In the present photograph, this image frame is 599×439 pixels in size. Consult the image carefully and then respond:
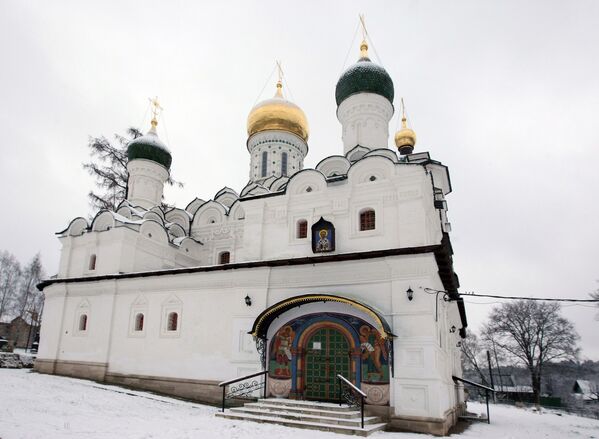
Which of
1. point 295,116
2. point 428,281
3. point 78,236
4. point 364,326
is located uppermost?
point 295,116

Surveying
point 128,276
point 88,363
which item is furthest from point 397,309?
point 88,363

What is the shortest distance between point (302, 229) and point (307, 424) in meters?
5.19

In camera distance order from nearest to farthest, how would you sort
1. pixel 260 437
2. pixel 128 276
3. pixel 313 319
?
pixel 260 437
pixel 313 319
pixel 128 276

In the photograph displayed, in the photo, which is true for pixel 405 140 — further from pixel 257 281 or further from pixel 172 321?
pixel 172 321

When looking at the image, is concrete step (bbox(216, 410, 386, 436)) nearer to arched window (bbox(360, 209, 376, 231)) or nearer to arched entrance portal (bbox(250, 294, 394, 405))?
arched entrance portal (bbox(250, 294, 394, 405))

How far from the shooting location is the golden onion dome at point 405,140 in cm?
2023

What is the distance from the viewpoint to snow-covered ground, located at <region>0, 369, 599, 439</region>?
736 cm

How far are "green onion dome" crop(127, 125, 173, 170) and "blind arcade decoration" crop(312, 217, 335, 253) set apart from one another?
11040 mm

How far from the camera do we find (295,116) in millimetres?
19531

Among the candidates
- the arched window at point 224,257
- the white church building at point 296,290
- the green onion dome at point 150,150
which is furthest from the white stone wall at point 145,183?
the arched window at point 224,257

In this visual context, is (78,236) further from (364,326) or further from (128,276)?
(364,326)

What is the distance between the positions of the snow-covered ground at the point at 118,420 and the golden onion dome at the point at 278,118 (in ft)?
38.9

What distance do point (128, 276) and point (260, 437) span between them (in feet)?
27.1

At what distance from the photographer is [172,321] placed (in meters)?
13.2
